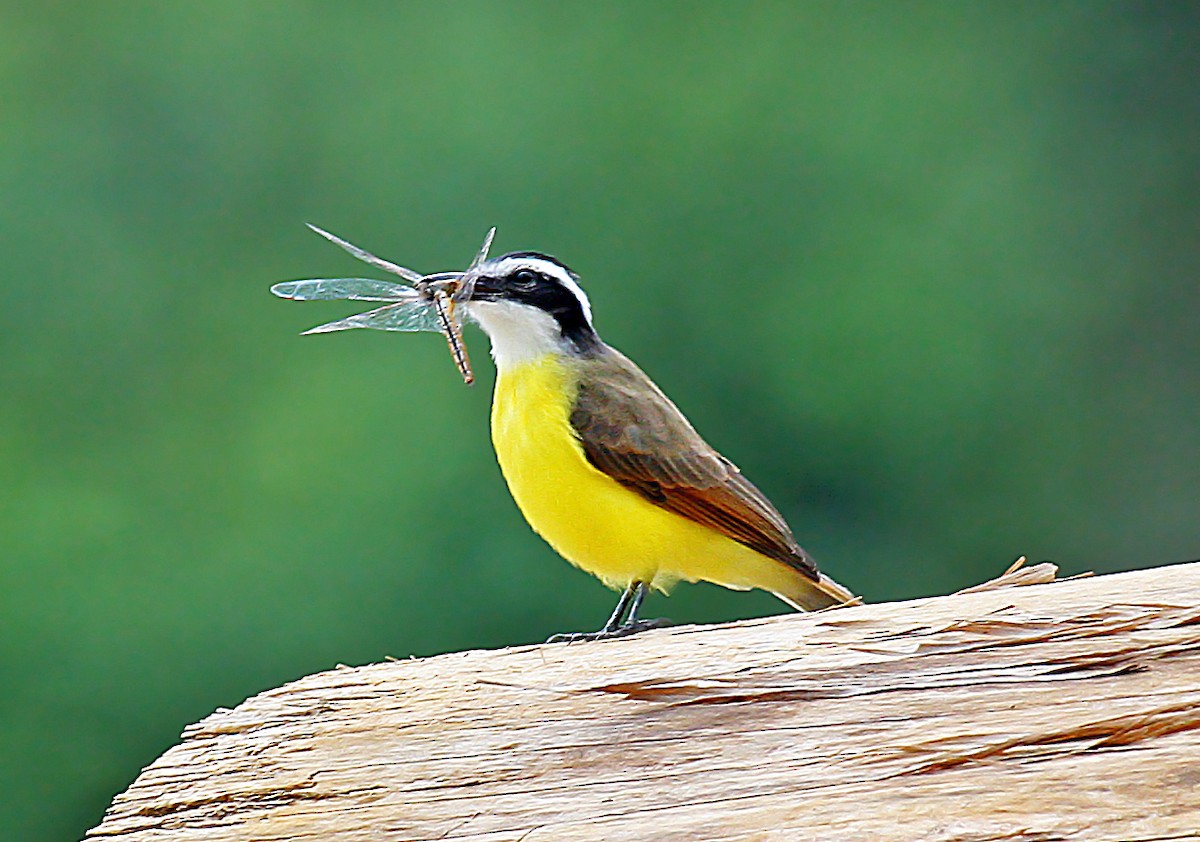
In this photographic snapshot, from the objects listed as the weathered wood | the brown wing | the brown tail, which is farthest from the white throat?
the weathered wood

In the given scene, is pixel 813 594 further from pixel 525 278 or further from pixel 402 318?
pixel 402 318

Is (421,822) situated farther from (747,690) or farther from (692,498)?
(692,498)

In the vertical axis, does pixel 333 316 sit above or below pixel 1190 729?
above

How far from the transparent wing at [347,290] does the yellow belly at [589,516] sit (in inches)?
10.3

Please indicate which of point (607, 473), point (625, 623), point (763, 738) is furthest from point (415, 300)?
point (763, 738)

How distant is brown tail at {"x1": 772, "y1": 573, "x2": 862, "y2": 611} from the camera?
110 inches

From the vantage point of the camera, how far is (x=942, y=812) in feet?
5.89

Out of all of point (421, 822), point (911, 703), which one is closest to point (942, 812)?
point (911, 703)

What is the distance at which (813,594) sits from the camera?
2.82 m

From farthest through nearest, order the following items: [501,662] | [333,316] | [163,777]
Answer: [333,316], [501,662], [163,777]

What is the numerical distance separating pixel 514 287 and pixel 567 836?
1211mm

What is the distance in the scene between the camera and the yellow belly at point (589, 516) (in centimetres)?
266

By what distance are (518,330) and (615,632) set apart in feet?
2.14

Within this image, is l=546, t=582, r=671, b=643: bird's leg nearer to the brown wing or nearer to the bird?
the bird
